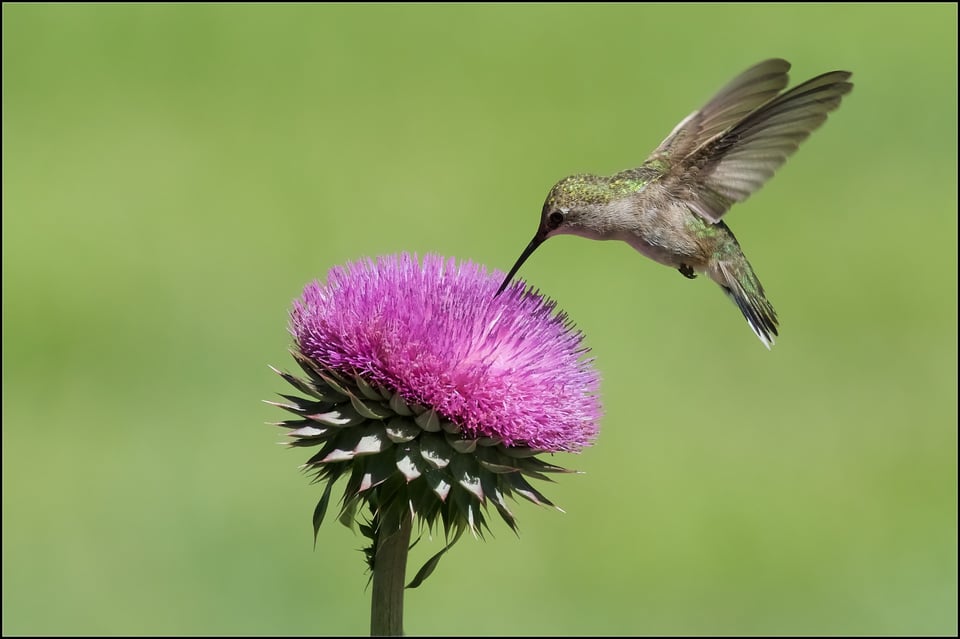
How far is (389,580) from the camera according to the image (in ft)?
9.15

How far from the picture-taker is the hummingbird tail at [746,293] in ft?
12.2

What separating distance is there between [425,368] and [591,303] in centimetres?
719

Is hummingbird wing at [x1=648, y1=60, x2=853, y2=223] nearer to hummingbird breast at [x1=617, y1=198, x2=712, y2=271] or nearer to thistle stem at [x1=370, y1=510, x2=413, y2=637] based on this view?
hummingbird breast at [x1=617, y1=198, x2=712, y2=271]

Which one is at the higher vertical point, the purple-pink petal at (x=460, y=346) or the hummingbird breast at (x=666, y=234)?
the hummingbird breast at (x=666, y=234)

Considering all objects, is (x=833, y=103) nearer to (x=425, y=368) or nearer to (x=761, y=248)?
(x=425, y=368)

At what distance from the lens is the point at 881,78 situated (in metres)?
12.9

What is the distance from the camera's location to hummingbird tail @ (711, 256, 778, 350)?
3.71m

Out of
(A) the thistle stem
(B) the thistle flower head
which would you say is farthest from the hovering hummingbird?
(A) the thistle stem

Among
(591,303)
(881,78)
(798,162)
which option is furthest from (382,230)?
(881,78)

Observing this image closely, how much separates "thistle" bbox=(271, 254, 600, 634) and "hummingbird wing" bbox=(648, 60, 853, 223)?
0.93 m

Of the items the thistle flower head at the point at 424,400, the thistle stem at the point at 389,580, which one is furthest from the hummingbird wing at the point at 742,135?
the thistle stem at the point at 389,580

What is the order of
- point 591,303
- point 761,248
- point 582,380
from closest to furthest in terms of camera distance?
point 582,380, point 591,303, point 761,248

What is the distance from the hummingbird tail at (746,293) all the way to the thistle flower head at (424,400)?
95 cm

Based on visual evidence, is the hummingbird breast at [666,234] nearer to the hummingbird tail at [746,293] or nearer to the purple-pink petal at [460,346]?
the hummingbird tail at [746,293]
